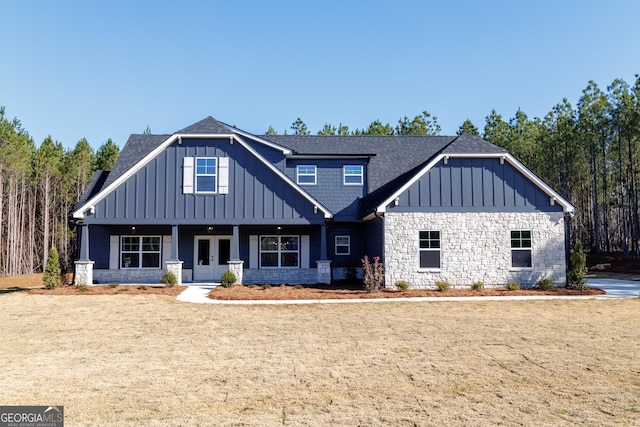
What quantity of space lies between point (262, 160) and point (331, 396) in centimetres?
1510

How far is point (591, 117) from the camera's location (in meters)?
36.2

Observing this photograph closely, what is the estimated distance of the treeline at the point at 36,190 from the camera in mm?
36062

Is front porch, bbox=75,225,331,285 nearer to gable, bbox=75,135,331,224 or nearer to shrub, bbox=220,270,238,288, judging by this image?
gable, bbox=75,135,331,224

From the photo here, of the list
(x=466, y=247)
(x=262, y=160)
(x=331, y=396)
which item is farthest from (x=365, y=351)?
(x=262, y=160)

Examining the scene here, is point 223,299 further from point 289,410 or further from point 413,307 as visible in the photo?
point 289,410

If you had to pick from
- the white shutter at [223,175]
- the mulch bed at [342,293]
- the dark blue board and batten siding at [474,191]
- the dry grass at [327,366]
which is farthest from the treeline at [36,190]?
the dry grass at [327,366]

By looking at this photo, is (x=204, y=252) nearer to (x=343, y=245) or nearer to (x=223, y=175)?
(x=223, y=175)

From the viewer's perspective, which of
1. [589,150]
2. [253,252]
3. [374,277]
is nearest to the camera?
[374,277]

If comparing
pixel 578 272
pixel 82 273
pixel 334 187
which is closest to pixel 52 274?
pixel 82 273

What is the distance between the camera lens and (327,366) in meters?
7.38

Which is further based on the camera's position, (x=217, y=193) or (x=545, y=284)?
(x=217, y=193)

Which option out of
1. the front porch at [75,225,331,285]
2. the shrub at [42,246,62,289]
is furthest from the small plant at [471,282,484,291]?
the shrub at [42,246,62,289]

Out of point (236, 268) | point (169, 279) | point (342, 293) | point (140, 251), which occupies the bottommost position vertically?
point (342, 293)

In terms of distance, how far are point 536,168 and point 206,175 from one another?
115ft
